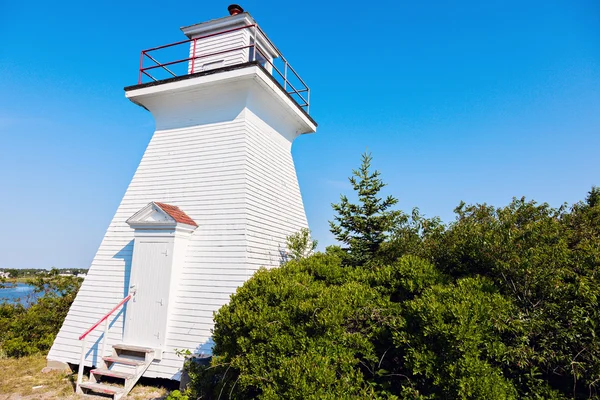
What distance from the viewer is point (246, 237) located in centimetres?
739

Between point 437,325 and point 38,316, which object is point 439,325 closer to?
point 437,325

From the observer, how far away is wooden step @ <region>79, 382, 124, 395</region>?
6.30 meters

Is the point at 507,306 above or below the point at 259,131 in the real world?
below

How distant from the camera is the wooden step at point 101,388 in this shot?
6297 mm

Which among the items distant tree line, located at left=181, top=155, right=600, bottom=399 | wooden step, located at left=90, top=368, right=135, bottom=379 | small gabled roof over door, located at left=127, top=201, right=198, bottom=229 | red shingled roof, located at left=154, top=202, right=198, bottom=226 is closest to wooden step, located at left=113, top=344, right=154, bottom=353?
wooden step, located at left=90, top=368, right=135, bottom=379

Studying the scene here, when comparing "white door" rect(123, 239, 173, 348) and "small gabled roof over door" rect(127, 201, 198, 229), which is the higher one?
"small gabled roof over door" rect(127, 201, 198, 229)

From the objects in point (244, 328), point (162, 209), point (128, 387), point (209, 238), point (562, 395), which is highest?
point (162, 209)

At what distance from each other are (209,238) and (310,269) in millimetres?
2758

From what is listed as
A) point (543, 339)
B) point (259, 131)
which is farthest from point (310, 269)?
point (259, 131)

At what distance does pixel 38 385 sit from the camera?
6.86 meters

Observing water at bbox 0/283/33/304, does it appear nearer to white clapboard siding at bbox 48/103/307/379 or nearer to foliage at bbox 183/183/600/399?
white clapboard siding at bbox 48/103/307/379

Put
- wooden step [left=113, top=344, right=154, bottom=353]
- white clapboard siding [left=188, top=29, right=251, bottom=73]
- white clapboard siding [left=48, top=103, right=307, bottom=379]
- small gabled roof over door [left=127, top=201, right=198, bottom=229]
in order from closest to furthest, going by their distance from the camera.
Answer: wooden step [left=113, top=344, right=154, bottom=353]
white clapboard siding [left=48, top=103, right=307, bottom=379]
small gabled roof over door [left=127, top=201, right=198, bottom=229]
white clapboard siding [left=188, top=29, right=251, bottom=73]

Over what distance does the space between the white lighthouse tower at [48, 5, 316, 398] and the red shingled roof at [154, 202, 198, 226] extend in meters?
0.03

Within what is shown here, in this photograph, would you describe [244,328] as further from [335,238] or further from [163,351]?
[335,238]
